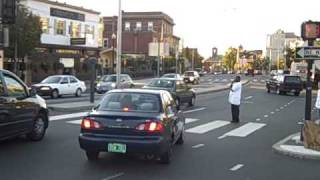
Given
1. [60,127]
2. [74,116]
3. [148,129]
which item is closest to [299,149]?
[148,129]

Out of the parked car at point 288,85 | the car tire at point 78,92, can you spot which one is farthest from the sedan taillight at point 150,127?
the parked car at point 288,85

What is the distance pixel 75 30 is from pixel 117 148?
57.4m

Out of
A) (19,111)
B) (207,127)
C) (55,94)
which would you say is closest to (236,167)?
(19,111)

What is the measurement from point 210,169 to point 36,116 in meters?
4.94

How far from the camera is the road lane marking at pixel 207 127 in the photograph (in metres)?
16.6

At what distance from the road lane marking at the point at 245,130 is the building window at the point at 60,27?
45423 millimetres

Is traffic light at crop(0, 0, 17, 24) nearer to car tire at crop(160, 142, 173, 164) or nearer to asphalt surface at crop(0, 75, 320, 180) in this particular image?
asphalt surface at crop(0, 75, 320, 180)

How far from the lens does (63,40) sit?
63.2 meters

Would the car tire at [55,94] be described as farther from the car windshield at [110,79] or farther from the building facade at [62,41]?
the building facade at [62,41]

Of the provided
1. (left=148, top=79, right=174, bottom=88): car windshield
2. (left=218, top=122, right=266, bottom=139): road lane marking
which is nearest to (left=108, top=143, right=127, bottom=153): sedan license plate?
(left=218, top=122, right=266, bottom=139): road lane marking

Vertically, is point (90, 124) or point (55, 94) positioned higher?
point (90, 124)

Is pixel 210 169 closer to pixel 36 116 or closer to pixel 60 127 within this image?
pixel 36 116

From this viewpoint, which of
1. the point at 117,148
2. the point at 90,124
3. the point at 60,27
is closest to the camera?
the point at 117,148

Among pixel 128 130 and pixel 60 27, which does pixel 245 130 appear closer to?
pixel 128 130
